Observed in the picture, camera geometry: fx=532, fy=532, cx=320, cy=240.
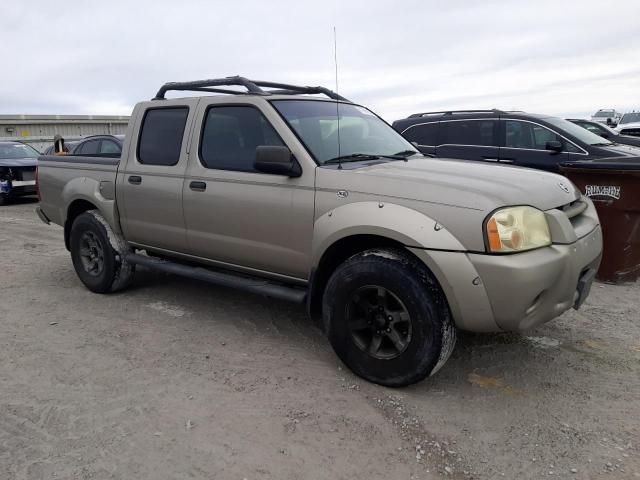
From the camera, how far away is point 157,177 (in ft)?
15.1

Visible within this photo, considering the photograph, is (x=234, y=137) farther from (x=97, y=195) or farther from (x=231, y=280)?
(x=97, y=195)

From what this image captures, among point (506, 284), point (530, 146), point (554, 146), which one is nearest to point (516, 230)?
point (506, 284)

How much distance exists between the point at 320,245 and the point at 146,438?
1.54 metres

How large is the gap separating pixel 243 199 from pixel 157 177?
1.07 m

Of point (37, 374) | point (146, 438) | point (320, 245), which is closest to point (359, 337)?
point (320, 245)

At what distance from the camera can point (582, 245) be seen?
3266 millimetres

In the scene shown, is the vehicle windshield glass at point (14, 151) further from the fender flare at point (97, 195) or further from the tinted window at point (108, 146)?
the fender flare at point (97, 195)

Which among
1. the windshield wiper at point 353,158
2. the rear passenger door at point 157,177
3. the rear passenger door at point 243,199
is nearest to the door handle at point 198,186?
the rear passenger door at point 243,199

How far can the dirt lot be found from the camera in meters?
2.67

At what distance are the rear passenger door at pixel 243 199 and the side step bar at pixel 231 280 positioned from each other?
0.37ft

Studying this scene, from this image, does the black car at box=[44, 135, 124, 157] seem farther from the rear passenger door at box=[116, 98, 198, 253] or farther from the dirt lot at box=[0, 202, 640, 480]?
the dirt lot at box=[0, 202, 640, 480]

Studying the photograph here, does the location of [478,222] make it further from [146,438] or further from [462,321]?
[146,438]

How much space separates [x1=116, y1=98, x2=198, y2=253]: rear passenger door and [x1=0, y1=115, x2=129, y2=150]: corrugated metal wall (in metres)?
23.8

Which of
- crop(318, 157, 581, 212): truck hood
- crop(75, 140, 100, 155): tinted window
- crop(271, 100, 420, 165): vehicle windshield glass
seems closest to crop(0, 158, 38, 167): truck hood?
crop(75, 140, 100, 155): tinted window
